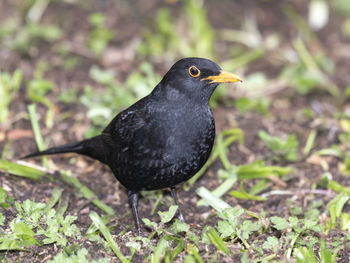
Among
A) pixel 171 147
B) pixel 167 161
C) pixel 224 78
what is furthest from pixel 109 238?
pixel 224 78

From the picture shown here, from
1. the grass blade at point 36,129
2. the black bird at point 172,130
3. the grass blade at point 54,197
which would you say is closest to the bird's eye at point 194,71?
the black bird at point 172,130

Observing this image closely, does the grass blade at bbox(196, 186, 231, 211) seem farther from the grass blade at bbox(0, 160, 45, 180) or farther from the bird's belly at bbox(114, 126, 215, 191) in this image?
the grass blade at bbox(0, 160, 45, 180)

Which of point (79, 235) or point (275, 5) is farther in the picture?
point (275, 5)

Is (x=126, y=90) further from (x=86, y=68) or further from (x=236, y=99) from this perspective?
(x=236, y=99)

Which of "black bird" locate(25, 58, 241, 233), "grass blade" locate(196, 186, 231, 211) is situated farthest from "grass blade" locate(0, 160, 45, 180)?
"grass blade" locate(196, 186, 231, 211)

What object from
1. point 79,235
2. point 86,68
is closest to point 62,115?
point 86,68

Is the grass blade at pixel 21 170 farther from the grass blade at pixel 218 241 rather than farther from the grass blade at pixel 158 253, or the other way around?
the grass blade at pixel 218 241

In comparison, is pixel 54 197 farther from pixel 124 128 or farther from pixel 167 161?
pixel 167 161
